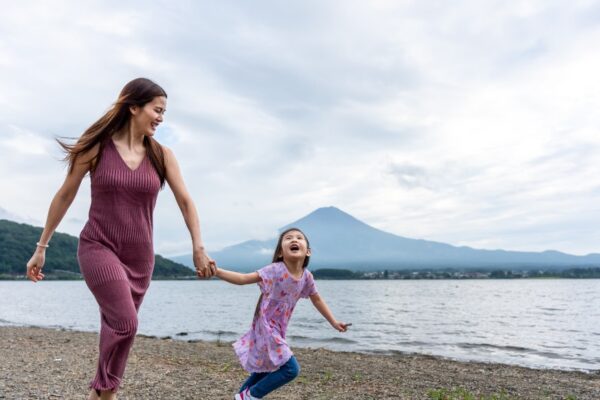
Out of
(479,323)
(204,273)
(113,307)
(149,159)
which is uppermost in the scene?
(149,159)

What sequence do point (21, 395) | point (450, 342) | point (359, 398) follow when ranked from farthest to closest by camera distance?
point (450, 342) → point (359, 398) → point (21, 395)

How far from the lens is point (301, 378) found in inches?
384

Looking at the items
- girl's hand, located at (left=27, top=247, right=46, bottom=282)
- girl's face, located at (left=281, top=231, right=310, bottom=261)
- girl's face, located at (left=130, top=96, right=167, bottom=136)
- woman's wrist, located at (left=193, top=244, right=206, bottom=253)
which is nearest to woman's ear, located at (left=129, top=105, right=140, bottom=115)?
girl's face, located at (left=130, top=96, right=167, bottom=136)

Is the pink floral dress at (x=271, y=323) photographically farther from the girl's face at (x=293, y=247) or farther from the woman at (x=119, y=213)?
the woman at (x=119, y=213)

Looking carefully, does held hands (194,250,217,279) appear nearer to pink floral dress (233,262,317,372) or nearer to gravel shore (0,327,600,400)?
pink floral dress (233,262,317,372)

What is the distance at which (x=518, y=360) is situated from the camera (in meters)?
18.5

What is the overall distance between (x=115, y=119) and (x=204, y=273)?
1.23 m

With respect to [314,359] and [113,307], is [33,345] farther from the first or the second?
[113,307]

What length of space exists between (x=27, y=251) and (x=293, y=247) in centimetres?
12120

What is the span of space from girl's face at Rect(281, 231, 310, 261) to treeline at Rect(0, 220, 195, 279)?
112640 mm

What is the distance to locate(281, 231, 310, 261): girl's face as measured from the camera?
4637mm

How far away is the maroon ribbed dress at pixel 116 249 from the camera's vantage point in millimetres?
3373

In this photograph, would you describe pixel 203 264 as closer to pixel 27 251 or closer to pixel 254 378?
pixel 254 378

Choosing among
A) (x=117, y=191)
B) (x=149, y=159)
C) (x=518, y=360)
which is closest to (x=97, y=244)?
(x=117, y=191)
